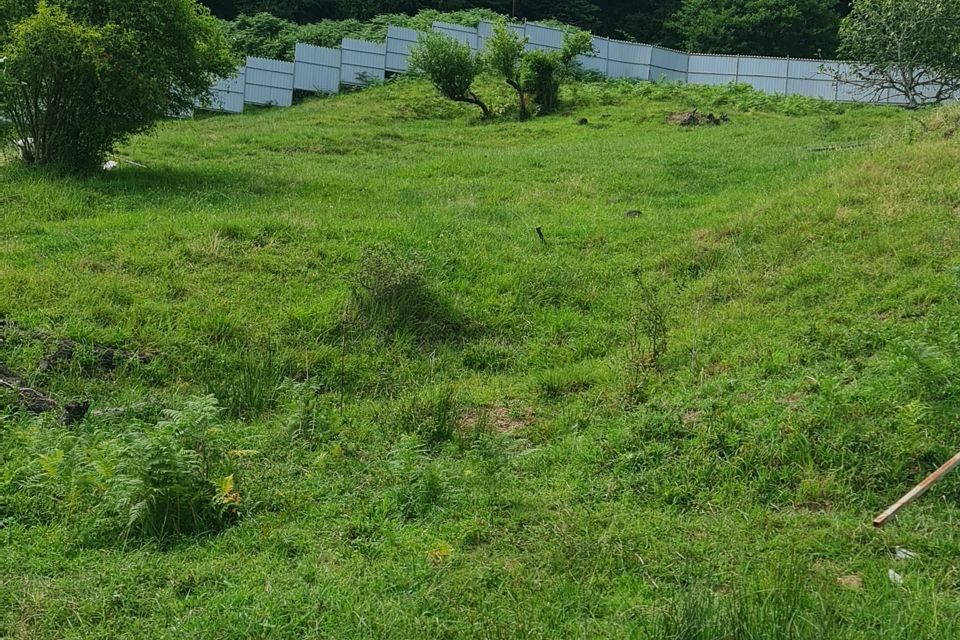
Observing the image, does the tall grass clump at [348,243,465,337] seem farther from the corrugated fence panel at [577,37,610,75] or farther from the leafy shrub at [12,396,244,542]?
the corrugated fence panel at [577,37,610,75]

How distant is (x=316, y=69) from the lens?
32625mm

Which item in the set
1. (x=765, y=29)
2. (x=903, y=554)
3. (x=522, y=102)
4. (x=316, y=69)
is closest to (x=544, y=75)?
(x=522, y=102)

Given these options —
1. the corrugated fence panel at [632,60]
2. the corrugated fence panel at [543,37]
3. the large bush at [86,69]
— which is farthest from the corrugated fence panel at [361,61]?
the large bush at [86,69]

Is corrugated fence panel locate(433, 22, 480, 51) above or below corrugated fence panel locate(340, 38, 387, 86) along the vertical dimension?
above

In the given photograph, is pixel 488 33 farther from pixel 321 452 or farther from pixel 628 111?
pixel 321 452

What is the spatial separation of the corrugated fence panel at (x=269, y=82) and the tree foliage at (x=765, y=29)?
2588cm

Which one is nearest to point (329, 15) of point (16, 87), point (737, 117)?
point (737, 117)

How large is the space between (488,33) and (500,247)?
93.1 feet

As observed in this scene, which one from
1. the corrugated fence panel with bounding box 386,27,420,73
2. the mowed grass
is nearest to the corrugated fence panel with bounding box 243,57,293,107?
the corrugated fence panel with bounding box 386,27,420,73

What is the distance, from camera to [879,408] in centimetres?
522

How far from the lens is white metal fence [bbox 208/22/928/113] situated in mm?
31062

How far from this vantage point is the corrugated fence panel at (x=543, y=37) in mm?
34719

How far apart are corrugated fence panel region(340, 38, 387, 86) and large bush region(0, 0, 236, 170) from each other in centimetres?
2031

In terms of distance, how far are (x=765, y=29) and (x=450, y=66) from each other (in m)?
27.5
